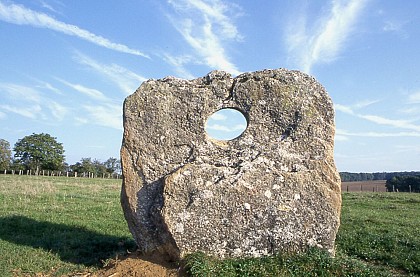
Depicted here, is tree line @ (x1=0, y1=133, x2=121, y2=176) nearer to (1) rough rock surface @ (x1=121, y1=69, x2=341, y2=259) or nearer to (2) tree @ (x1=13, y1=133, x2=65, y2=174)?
(2) tree @ (x1=13, y1=133, x2=65, y2=174)

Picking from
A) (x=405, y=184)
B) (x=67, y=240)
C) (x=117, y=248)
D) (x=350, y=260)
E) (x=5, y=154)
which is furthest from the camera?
(x=5, y=154)

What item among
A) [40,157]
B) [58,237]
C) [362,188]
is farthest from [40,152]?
[58,237]

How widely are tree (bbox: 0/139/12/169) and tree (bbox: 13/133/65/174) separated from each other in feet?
7.54

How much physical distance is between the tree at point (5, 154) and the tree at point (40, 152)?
7.54ft

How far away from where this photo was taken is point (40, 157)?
78.8 meters

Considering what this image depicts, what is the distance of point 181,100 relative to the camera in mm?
9531

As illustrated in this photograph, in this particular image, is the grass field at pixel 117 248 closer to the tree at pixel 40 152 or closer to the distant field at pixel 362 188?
the distant field at pixel 362 188

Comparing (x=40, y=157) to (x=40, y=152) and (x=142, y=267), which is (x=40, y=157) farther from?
(x=142, y=267)

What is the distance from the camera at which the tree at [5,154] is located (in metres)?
73.3

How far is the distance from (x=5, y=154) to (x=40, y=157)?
6.08 meters

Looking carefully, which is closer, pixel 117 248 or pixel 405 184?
pixel 117 248

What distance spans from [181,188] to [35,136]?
83.2 metres

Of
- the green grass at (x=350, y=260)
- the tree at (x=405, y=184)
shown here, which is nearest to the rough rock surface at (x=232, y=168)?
the green grass at (x=350, y=260)

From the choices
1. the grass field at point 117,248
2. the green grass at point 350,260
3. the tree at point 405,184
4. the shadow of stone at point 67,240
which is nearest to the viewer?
the green grass at point 350,260
